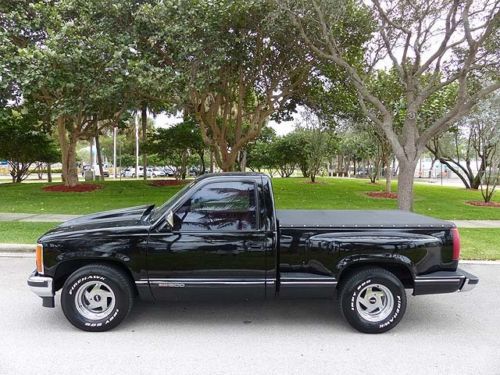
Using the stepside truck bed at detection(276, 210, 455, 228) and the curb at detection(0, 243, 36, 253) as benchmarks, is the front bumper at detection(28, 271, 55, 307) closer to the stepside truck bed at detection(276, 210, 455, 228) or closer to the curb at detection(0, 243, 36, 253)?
the stepside truck bed at detection(276, 210, 455, 228)

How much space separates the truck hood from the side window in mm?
567

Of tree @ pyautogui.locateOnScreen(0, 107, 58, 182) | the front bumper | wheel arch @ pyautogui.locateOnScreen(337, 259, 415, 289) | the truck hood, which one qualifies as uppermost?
tree @ pyautogui.locateOnScreen(0, 107, 58, 182)

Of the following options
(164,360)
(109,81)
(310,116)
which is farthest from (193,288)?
(310,116)

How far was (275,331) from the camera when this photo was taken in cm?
436

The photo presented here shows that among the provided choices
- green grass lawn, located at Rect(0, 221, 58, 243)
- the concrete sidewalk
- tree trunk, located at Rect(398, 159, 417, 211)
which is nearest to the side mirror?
green grass lawn, located at Rect(0, 221, 58, 243)

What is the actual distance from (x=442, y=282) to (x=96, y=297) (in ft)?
11.9

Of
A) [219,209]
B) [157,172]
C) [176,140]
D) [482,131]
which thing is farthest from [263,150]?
[219,209]

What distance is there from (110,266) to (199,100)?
1248cm

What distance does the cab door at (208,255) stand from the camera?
4.27 meters

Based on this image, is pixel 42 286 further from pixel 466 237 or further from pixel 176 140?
pixel 176 140

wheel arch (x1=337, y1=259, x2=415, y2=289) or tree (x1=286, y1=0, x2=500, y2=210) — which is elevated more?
tree (x1=286, y1=0, x2=500, y2=210)

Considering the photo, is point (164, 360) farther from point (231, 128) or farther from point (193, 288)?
point (231, 128)

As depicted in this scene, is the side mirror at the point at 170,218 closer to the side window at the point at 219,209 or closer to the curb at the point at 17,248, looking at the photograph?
the side window at the point at 219,209

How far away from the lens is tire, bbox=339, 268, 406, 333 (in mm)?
4305
